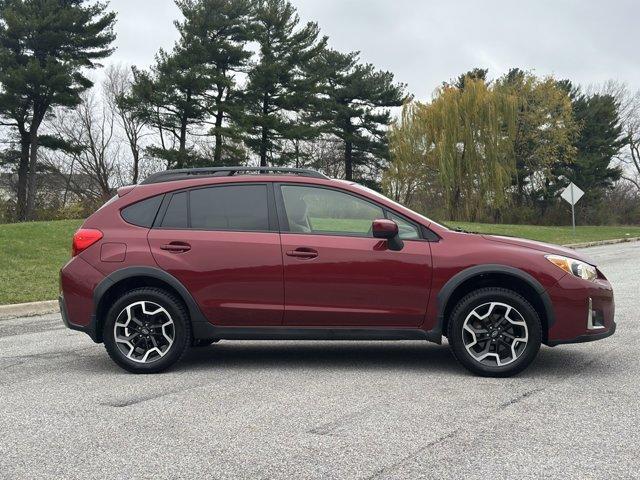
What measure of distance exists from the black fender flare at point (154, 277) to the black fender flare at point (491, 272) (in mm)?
1989

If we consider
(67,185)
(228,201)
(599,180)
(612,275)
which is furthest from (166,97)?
(599,180)

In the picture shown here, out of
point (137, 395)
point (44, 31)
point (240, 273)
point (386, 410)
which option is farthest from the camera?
point (44, 31)

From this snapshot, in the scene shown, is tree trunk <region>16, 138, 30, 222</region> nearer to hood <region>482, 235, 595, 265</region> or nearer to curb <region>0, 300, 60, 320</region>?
curb <region>0, 300, 60, 320</region>

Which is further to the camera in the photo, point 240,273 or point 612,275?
point 612,275

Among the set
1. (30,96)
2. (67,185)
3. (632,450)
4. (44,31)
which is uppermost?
(44,31)

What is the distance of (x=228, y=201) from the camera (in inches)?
229

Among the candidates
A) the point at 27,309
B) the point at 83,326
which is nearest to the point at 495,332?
the point at 83,326

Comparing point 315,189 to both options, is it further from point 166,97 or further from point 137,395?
point 166,97

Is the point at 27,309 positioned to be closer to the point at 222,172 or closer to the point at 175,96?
the point at 222,172

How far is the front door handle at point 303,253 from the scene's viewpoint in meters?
5.47

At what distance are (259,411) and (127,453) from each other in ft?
3.39

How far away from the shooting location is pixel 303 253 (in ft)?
18.0

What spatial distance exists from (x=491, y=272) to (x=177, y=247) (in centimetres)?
261

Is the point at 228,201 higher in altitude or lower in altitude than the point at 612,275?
higher
